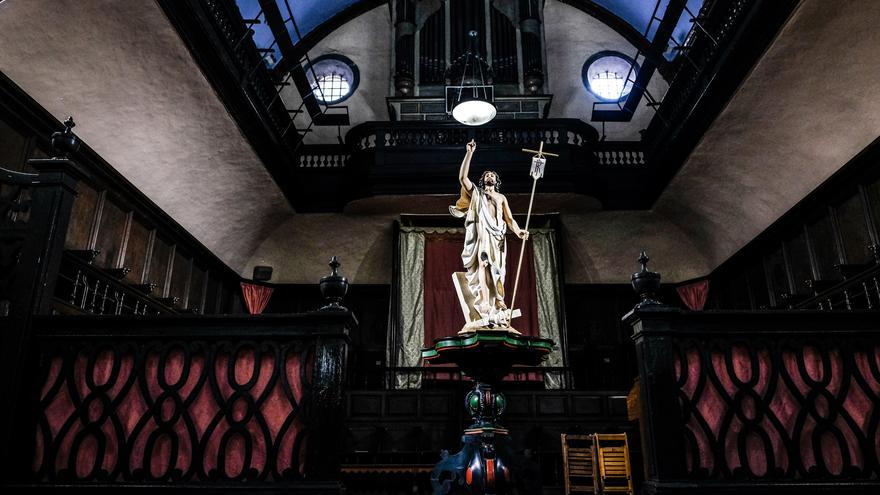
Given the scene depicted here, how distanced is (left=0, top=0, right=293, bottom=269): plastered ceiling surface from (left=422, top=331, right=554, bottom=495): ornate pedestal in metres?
4.08

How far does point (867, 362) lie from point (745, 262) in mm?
6706

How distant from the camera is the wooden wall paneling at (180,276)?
7.73 meters

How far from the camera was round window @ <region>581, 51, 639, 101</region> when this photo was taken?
10836 millimetres

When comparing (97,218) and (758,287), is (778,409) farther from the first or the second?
(758,287)

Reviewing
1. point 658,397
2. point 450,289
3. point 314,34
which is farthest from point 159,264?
point 658,397

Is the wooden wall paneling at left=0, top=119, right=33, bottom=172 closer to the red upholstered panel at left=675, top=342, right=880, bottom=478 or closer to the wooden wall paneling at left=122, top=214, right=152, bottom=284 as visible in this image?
the wooden wall paneling at left=122, top=214, right=152, bottom=284

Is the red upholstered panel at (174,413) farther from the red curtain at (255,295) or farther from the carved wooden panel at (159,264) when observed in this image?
the red curtain at (255,295)

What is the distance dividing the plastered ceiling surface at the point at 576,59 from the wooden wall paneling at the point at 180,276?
6676 millimetres

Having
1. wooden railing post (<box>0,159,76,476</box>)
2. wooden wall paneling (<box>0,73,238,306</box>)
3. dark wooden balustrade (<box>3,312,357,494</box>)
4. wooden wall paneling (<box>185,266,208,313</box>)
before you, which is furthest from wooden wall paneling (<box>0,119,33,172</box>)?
dark wooden balustrade (<box>3,312,357,494</box>)

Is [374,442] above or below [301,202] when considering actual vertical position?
below

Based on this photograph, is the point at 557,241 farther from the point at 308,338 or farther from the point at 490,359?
the point at 308,338

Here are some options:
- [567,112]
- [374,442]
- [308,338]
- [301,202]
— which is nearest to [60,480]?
[308,338]

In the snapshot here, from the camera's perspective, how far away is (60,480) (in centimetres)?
212

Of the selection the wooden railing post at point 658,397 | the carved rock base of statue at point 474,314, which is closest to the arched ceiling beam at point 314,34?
the carved rock base of statue at point 474,314
